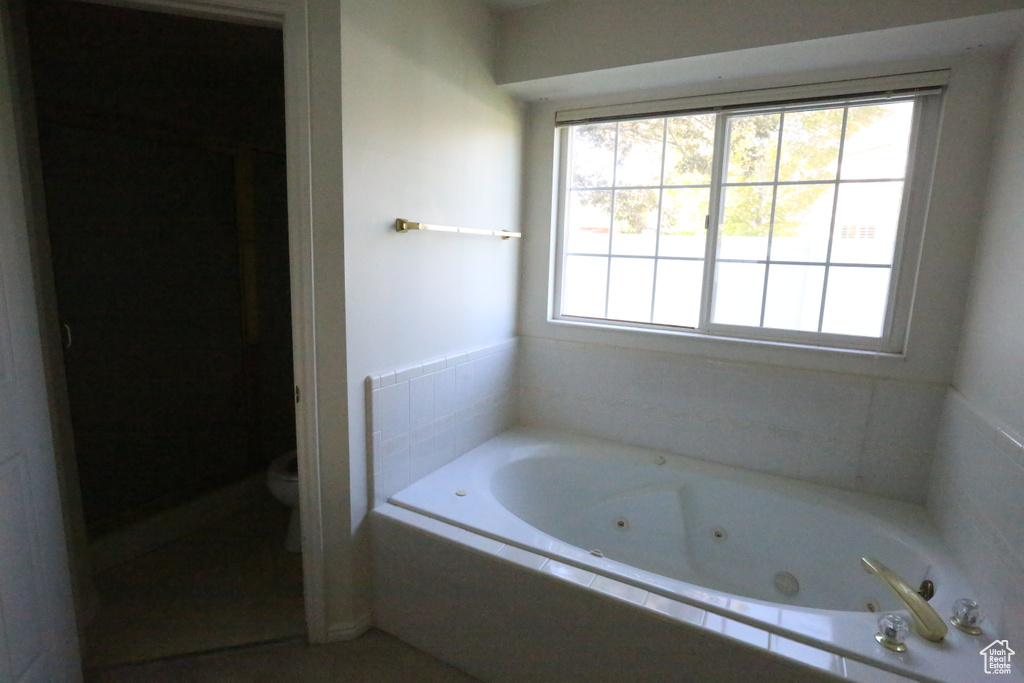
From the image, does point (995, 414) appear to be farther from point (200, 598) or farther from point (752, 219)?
point (200, 598)

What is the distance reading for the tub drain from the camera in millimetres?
1985

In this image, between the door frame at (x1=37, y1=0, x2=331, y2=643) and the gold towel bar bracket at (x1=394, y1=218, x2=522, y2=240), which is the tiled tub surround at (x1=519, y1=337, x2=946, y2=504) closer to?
the gold towel bar bracket at (x1=394, y1=218, x2=522, y2=240)

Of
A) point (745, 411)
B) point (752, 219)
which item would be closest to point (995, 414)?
point (745, 411)

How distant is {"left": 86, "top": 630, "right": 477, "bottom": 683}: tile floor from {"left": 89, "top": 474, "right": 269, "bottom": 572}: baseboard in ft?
2.32

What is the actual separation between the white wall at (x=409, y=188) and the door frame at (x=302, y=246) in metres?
0.07

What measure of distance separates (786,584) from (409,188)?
203cm

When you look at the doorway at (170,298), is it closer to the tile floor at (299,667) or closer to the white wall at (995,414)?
the tile floor at (299,667)

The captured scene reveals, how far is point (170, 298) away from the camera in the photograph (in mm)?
2504

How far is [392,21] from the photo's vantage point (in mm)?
1734

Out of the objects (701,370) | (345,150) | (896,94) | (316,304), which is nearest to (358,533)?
(316,304)

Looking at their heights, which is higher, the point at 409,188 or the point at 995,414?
the point at 409,188

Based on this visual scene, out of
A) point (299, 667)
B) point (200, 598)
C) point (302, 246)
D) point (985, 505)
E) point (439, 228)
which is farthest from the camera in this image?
point (200, 598)

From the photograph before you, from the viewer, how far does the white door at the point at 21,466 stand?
4.22ft

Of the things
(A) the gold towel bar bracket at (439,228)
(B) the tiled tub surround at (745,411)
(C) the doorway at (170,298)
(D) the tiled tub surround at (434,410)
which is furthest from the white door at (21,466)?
(B) the tiled tub surround at (745,411)
